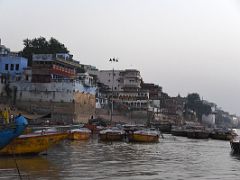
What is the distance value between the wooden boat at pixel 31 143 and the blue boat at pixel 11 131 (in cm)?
95

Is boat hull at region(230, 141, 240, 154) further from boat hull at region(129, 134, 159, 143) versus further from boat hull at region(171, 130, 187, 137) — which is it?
boat hull at region(171, 130, 187, 137)

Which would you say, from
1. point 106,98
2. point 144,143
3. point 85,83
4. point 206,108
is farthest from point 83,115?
point 206,108

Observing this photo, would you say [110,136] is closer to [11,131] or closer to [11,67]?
[11,131]

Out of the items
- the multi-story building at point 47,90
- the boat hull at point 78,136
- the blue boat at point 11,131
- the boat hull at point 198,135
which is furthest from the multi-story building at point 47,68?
the blue boat at point 11,131

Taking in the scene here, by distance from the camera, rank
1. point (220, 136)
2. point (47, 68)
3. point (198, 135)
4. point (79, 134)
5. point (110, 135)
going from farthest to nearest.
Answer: point (47, 68)
point (220, 136)
point (198, 135)
point (110, 135)
point (79, 134)

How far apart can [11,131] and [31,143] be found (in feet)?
8.18

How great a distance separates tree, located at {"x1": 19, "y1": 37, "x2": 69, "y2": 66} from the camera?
88.7 metres

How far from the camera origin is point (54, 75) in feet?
241

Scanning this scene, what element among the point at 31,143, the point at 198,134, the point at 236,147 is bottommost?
the point at 236,147

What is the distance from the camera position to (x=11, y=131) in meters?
24.0

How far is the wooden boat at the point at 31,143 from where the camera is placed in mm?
25297

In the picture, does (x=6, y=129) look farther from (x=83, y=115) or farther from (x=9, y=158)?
(x=83, y=115)

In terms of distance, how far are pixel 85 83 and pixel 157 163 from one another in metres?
55.5

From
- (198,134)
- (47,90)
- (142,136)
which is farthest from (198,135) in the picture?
(142,136)
